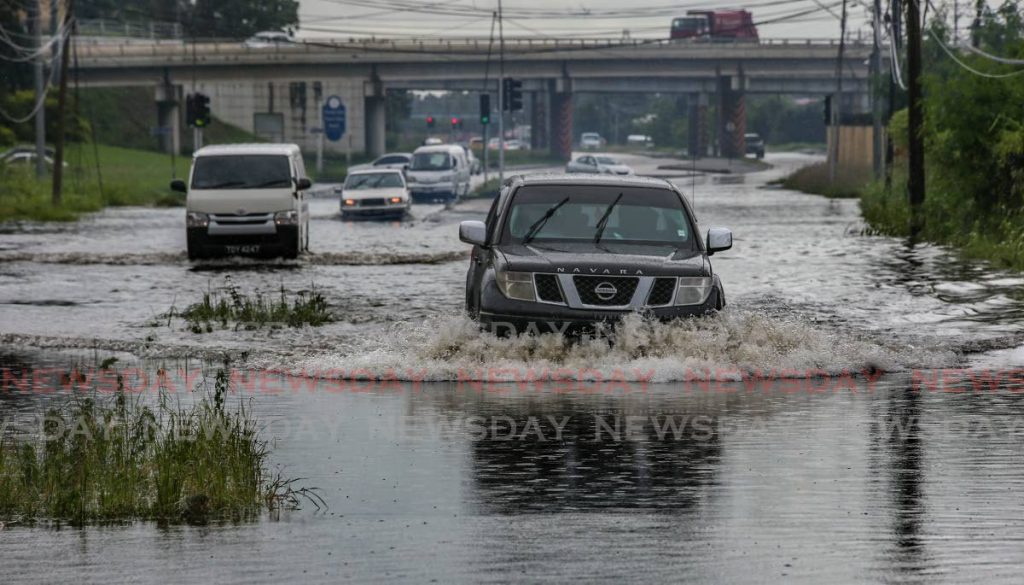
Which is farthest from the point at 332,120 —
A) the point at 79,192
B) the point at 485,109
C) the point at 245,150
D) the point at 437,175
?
the point at 245,150

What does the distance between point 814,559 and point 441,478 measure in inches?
103

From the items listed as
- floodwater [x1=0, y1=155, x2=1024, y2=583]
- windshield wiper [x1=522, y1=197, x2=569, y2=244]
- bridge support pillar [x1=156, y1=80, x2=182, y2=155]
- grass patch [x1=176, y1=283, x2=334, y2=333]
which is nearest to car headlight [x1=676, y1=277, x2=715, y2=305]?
floodwater [x1=0, y1=155, x2=1024, y2=583]

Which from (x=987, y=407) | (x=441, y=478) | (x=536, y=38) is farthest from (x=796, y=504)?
(x=536, y=38)

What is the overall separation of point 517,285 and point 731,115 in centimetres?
11355

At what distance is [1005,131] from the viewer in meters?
31.0

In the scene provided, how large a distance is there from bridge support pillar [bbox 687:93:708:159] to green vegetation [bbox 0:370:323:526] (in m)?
119

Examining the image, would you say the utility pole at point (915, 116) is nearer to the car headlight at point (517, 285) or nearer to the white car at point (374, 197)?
the white car at point (374, 197)

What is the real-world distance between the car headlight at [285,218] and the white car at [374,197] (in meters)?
17.0

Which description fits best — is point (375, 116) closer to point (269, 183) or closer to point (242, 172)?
point (242, 172)

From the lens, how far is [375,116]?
11956 centimetres

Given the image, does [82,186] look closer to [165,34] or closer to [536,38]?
[536,38]

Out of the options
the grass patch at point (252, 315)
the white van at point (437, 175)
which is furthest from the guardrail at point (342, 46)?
the grass patch at point (252, 315)

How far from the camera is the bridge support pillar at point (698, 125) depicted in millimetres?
137500

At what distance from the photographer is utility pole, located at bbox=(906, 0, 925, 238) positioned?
113ft
